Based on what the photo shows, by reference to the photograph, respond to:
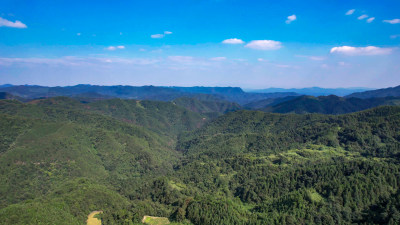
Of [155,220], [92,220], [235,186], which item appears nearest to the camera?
[155,220]

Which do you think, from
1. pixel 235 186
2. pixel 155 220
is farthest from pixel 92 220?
pixel 235 186

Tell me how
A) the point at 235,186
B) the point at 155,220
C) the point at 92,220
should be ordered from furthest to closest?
the point at 235,186, the point at 92,220, the point at 155,220

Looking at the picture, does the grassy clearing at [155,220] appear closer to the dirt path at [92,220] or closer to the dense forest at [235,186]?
the dense forest at [235,186]

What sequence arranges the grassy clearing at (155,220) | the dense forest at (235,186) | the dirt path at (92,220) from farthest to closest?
the dirt path at (92,220), the grassy clearing at (155,220), the dense forest at (235,186)

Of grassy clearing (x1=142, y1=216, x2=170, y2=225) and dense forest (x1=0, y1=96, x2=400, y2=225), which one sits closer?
dense forest (x1=0, y1=96, x2=400, y2=225)

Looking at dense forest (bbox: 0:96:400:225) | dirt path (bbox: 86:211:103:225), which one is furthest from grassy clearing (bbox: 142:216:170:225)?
dirt path (bbox: 86:211:103:225)

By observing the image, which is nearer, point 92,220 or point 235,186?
point 92,220

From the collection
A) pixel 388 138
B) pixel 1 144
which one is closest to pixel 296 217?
pixel 388 138

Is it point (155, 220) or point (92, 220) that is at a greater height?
point (155, 220)

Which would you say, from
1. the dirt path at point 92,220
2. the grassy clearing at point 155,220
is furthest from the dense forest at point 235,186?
the dirt path at point 92,220

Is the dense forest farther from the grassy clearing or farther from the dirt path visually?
the dirt path

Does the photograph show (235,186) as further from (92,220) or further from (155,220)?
(92,220)
